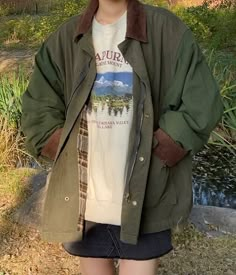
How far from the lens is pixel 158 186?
7.25 feet

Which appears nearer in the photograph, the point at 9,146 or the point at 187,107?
the point at 187,107

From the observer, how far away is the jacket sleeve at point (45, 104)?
2324 millimetres

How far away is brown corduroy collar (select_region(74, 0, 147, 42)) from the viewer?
215 centimetres

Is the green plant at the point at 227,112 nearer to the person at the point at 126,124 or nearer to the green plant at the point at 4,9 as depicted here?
the person at the point at 126,124

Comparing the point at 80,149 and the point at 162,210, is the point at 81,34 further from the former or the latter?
the point at 162,210

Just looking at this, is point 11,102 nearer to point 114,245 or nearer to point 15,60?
point 15,60

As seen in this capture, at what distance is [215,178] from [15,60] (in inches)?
206

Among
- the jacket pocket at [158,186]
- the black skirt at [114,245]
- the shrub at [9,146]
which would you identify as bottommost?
the shrub at [9,146]

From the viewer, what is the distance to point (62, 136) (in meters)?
2.26

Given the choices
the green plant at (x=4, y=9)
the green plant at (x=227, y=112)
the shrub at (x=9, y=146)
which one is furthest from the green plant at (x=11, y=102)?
the green plant at (x=4, y=9)

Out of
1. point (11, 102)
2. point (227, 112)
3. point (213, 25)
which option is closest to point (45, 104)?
point (11, 102)

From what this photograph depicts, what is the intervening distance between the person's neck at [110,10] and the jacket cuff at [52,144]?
17.9 inches

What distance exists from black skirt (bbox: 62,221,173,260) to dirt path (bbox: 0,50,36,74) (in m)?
6.38

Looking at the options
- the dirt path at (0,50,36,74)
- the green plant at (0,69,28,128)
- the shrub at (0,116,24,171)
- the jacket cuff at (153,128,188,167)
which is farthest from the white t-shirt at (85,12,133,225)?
the dirt path at (0,50,36,74)
